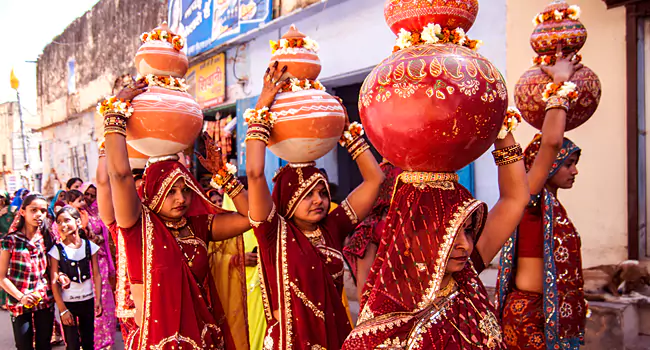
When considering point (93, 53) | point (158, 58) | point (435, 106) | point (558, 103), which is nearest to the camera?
point (435, 106)

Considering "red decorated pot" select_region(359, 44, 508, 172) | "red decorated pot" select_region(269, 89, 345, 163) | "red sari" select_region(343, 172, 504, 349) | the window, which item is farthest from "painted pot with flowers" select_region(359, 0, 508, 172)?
the window

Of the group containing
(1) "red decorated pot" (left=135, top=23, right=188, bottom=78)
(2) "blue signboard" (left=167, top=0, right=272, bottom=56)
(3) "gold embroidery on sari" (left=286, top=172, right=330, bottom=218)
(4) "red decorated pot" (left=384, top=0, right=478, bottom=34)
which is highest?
(2) "blue signboard" (left=167, top=0, right=272, bottom=56)

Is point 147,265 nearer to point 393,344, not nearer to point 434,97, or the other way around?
point 393,344

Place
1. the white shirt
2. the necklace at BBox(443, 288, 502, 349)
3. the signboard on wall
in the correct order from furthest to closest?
the signboard on wall < the white shirt < the necklace at BBox(443, 288, 502, 349)

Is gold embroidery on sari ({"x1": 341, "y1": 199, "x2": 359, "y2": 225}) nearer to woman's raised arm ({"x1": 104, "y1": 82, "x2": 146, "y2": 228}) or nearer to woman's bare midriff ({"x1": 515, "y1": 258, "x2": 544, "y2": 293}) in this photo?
woman's bare midriff ({"x1": 515, "y1": 258, "x2": 544, "y2": 293})

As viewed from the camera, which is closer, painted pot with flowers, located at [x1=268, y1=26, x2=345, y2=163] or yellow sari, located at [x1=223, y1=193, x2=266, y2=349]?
painted pot with flowers, located at [x1=268, y1=26, x2=345, y2=163]

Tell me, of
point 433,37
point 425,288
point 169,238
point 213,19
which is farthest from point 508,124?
point 213,19

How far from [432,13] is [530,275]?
83.6 inches

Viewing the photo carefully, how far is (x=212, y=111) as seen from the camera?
11.5m

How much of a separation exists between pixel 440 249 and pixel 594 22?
407 cm

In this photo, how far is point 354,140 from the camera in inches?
133

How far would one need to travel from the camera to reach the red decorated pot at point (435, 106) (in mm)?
1793

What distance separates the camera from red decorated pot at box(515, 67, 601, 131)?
3.23m

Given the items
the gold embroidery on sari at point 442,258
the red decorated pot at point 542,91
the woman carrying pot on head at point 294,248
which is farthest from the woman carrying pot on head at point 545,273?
the gold embroidery on sari at point 442,258
